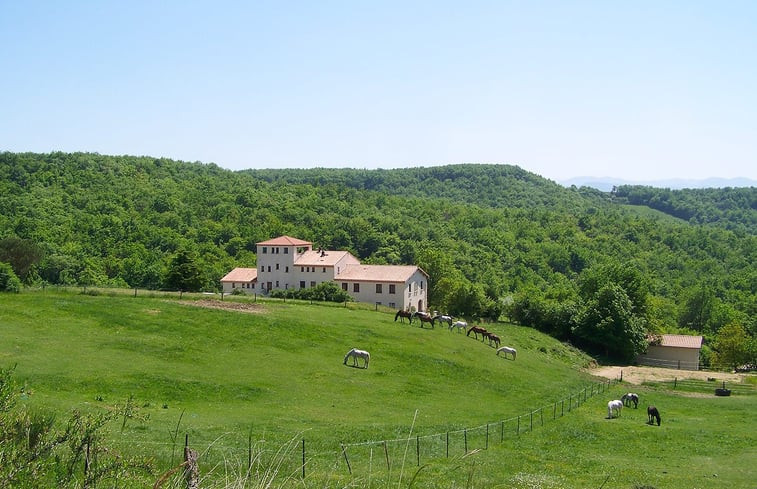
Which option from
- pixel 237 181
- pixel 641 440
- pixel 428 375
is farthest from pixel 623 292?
pixel 237 181

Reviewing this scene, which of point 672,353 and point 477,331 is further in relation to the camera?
point 672,353

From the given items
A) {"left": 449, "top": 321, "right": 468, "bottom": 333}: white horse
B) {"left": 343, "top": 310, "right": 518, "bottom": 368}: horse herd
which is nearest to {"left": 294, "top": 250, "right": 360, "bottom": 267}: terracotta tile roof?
{"left": 343, "top": 310, "right": 518, "bottom": 368}: horse herd

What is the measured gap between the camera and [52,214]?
11594cm

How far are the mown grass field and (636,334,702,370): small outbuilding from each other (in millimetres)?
19670

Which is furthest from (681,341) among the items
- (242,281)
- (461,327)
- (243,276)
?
(243,276)

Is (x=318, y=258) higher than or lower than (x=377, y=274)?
higher

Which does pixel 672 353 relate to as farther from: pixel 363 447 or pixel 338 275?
pixel 363 447

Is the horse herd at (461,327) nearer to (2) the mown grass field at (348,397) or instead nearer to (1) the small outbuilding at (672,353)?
(2) the mown grass field at (348,397)

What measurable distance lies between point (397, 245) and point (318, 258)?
2354 inches

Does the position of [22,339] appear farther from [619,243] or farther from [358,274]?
[619,243]

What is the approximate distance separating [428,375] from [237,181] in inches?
6117

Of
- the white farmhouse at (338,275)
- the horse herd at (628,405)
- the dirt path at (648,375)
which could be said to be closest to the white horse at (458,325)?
the white farmhouse at (338,275)

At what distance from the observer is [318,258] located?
76.4m

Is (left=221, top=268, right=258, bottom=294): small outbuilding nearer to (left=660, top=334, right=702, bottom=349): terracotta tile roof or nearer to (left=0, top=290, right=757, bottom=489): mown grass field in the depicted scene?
(left=0, top=290, right=757, bottom=489): mown grass field
